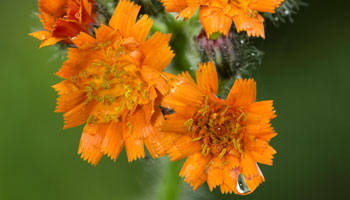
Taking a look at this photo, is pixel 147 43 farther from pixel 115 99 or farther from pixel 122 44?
pixel 115 99

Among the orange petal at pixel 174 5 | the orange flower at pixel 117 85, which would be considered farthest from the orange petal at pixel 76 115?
the orange petal at pixel 174 5

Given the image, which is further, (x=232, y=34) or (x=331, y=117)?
(x=331, y=117)

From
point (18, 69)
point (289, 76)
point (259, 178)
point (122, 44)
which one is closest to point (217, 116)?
point (259, 178)

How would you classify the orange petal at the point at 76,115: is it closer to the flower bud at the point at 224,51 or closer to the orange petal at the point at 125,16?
the orange petal at the point at 125,16

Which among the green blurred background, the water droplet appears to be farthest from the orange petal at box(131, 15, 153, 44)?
the green blurred background

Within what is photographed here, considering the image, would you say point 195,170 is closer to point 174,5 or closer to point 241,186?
point 241,186

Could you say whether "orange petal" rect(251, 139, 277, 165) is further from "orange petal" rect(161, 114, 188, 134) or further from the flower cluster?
"orange petal" rect(161, 114, 188, 134)

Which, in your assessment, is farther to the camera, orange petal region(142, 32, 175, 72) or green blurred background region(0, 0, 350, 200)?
green blurred background region(0, 0, 350, 200)
